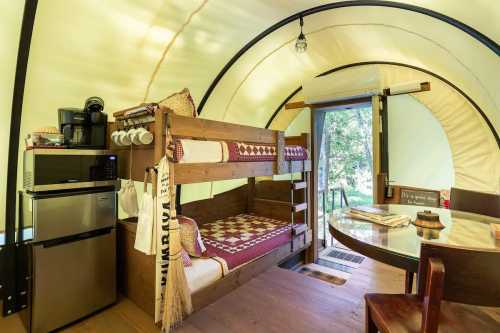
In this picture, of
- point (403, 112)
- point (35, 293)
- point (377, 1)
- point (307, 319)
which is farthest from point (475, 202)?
point (35, 293)

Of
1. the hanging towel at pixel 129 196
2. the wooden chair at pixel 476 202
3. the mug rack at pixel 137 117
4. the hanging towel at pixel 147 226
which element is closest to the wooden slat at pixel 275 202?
the wooden chair at pixel 476 202

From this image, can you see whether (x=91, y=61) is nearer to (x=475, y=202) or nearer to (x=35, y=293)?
(x=35, y=293)

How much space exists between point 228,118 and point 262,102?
0.68 m

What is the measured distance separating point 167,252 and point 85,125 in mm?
1232

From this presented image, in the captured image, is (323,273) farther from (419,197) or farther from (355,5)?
(355,5)

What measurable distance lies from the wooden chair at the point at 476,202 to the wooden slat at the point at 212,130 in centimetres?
181

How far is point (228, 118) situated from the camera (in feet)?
11.8

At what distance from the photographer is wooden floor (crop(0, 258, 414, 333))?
1.74m

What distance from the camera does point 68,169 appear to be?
5.82 ft

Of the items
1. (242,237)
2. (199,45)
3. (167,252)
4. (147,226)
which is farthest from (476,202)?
(199,45)

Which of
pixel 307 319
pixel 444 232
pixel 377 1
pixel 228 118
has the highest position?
pixel 377 1

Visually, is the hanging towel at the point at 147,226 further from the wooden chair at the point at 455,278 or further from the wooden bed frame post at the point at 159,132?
the wooden chair at the point at 455,278

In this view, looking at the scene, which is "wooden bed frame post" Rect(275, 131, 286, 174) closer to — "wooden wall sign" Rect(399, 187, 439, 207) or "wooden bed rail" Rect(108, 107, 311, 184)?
"wooden bed rail" Rect(108, 107, 311, 184)

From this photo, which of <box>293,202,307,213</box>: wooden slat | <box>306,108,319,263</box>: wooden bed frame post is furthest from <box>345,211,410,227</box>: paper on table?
<box>306,108,319,263</box>: wooden bed frame post
